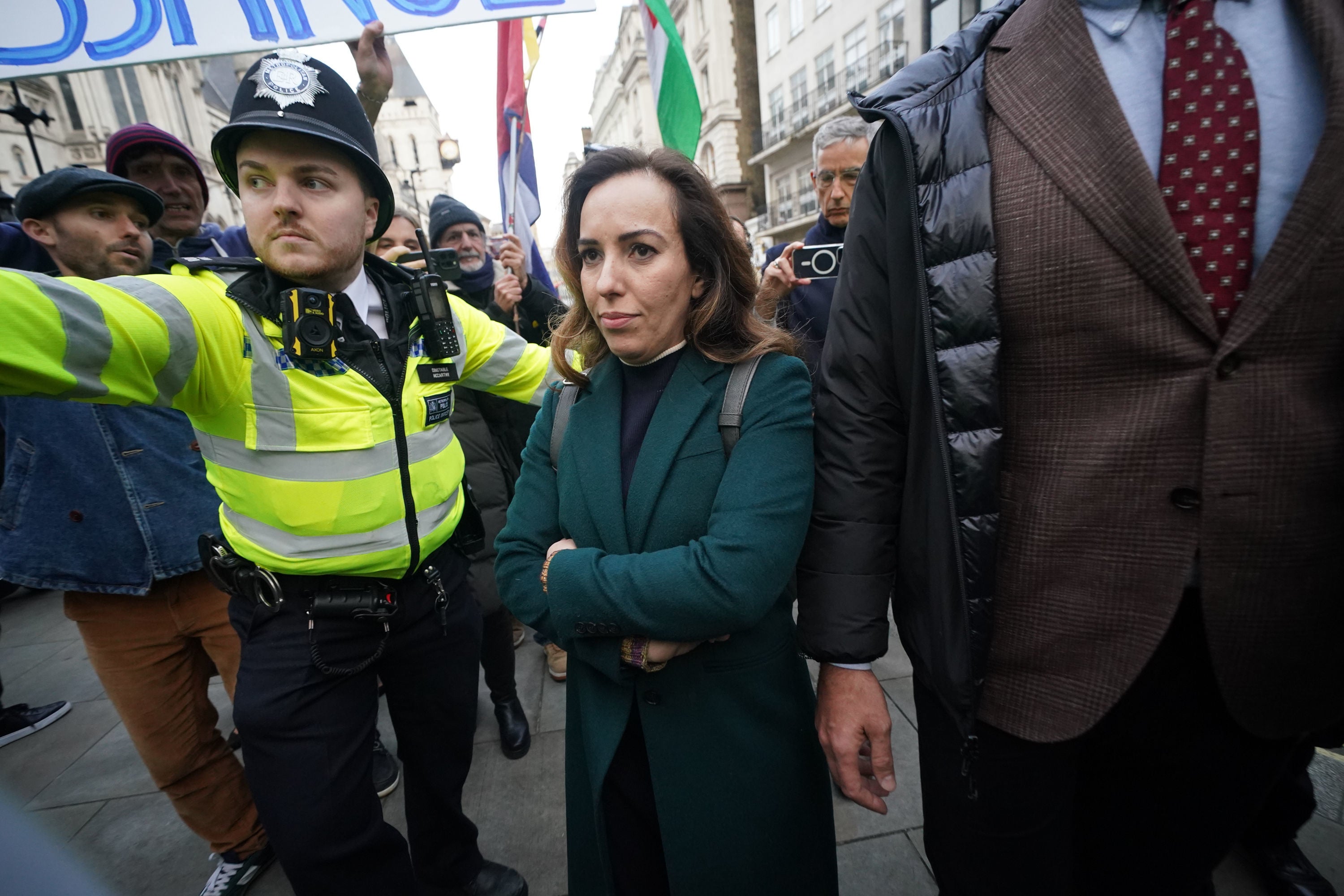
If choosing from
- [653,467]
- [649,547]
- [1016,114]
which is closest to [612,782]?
[649,547]

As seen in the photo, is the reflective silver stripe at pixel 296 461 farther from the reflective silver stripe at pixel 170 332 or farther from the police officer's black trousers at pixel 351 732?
the police officer's black trousers at pixel 351 732

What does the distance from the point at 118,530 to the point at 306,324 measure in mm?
1253

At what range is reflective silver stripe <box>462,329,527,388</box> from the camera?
7.00ft

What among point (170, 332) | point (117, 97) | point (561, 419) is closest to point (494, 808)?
point (561, 419)

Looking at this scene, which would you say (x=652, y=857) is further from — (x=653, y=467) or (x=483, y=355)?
(x=483, y=355)

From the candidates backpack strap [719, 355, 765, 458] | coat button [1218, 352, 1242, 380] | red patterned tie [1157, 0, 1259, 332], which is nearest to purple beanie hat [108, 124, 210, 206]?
backpack strap [719, 355, 765, 458]

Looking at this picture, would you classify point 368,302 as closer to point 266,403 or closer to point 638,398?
point 266,403

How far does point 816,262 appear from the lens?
272cm

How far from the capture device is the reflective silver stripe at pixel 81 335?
1058 millimetres

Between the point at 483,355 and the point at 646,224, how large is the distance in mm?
962

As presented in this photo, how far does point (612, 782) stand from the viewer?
1.44 meters

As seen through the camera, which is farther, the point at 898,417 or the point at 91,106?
the point at 91,106

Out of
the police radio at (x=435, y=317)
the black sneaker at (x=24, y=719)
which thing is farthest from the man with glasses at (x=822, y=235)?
the black sneaker at (x=24, y=719)

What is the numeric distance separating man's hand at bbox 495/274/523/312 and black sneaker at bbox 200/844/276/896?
102 inches
